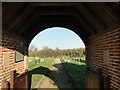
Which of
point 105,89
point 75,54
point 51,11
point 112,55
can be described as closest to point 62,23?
point 51,11

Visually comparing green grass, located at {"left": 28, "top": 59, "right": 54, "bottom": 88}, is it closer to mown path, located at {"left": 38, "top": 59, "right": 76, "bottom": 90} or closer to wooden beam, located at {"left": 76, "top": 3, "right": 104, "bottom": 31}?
mown path, located at {"left": 38, "top": 59, "right": 76, "bottom": 90}

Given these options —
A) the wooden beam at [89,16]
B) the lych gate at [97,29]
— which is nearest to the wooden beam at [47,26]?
the lych gate at [97,29]

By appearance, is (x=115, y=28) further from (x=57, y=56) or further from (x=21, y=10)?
(x=57, y=56)

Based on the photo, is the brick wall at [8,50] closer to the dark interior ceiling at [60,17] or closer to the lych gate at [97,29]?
the lych gate at [97,29]

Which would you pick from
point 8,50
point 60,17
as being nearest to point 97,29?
point 60,17

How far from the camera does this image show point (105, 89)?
3.08 meters

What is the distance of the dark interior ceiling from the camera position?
3.06 meters

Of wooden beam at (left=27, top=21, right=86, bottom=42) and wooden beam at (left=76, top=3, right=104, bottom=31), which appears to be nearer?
wooden beam at (left=76, top=3, right=104, bottom=31)

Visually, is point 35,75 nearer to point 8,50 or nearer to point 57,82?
point 57,82

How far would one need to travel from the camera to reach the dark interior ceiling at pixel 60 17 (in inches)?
120

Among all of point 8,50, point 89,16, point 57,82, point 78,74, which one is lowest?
point 57,82

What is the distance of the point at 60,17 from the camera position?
571cm

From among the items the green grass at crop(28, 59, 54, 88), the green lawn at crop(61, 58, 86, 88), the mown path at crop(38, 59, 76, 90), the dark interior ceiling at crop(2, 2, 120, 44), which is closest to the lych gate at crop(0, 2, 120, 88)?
the dark interior ceiling at crop(2, 2, 120, 44)

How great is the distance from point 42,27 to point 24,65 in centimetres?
204
